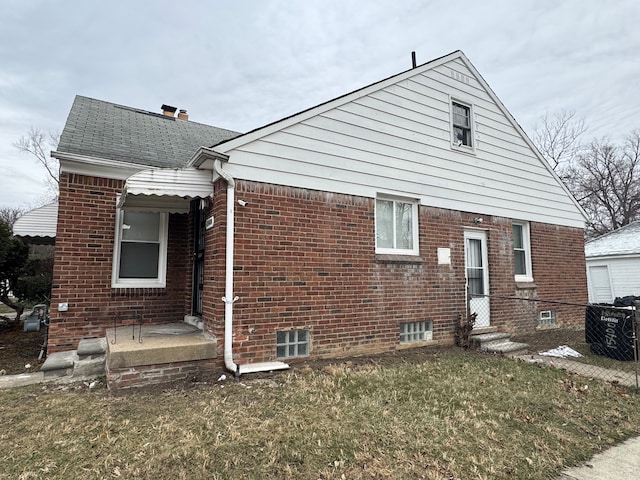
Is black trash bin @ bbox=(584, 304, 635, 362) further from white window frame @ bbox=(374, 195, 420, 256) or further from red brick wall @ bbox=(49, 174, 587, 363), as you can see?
white window frame @ bbox=(374, 195, 420, 256)

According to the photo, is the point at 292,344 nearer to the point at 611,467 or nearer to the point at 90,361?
the point at 90,361

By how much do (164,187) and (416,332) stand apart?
5155 millimetres

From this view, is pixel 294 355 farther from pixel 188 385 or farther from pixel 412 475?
pixel 412 475

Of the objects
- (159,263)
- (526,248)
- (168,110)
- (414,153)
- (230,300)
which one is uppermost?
(168,110)

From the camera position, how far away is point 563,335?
898cm

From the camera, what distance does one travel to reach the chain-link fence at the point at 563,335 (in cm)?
602

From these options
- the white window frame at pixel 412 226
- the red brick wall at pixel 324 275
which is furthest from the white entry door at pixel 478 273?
the white window frame at pixel 412 226

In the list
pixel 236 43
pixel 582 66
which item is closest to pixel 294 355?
pixel 236 43

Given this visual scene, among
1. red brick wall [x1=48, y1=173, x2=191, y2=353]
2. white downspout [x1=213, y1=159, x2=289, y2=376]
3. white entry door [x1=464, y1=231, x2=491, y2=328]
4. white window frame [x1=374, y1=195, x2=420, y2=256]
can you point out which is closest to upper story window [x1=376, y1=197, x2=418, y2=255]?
white window frame [x1=374, y1=195, x2=420, y2=256]

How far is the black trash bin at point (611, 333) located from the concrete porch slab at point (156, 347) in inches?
263

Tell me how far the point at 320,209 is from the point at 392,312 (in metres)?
2.33

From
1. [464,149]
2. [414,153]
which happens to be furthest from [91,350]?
[464,149]

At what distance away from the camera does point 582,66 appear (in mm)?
15320

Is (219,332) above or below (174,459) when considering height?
above
